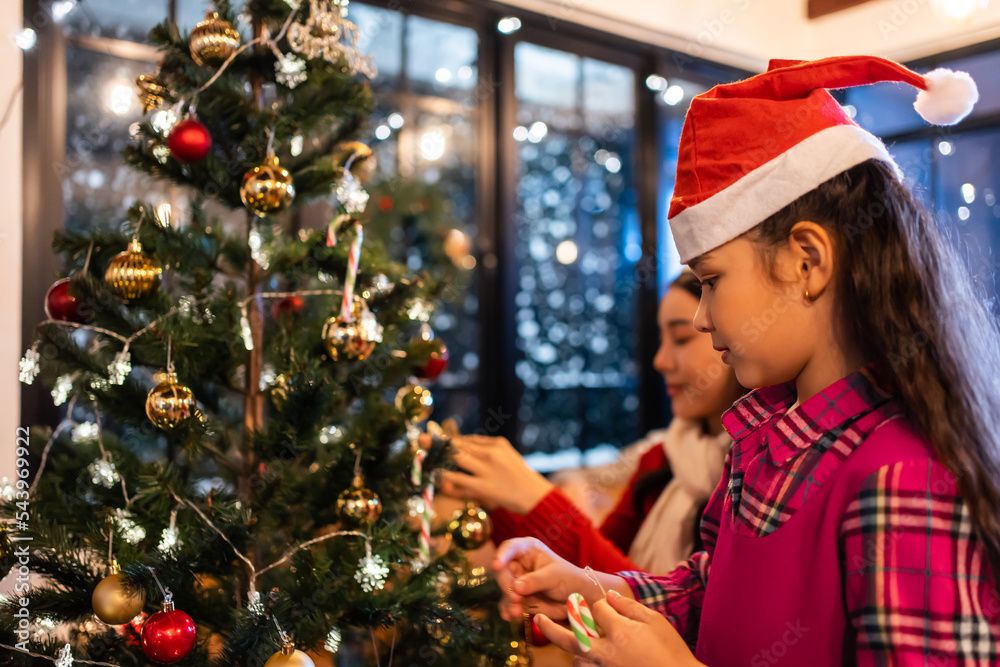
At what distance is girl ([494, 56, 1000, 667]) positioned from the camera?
0.66m

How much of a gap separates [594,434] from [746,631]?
8.64ft

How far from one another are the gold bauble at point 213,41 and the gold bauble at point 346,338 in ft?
1.43

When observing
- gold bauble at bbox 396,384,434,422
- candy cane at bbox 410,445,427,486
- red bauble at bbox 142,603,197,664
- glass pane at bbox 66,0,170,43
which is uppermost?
glass pane at bbox 66,0,170,43

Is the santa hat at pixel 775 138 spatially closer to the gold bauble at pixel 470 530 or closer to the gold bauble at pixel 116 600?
the gold bauble at pixel 470 530

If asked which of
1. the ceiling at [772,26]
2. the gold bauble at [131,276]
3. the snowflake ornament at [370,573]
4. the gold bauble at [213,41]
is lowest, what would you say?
the snowflake ornament at [370,573]

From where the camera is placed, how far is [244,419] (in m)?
1.25

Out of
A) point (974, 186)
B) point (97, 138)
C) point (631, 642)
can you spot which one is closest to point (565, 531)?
point (631, 642)

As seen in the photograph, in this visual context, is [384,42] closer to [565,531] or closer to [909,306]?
[565,531]

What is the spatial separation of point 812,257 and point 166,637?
2.88 ft

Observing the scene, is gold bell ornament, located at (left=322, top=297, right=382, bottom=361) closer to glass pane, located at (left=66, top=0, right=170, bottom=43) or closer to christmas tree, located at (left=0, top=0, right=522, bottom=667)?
christmas tree, located at (left=0, top=0, right=522, bottom=667)

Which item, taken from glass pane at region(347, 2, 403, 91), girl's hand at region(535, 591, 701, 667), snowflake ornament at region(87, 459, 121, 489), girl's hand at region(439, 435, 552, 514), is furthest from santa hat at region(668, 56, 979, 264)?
glass pane at region(347, 2, 403, 91)

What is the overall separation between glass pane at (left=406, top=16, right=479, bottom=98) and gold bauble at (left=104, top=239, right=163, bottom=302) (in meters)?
2.01

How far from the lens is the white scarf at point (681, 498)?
164 cm

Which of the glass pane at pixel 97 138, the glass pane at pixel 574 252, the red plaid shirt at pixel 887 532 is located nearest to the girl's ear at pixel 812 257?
the red plaid shirt at pixel 887 532
